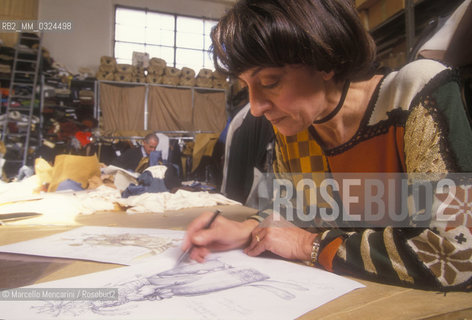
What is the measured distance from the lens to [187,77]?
5691 millimetres

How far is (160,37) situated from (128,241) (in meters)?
6.01

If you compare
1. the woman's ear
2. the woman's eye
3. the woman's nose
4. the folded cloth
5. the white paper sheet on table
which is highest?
the woman's ear

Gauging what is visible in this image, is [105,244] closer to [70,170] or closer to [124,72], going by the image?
[70,170]

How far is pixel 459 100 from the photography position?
438mm

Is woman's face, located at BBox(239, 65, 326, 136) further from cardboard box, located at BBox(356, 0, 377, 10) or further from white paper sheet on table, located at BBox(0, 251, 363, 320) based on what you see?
cardboard box, located at BBox(356, 0, 377, 10)

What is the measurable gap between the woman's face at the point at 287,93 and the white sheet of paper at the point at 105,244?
0.97ft

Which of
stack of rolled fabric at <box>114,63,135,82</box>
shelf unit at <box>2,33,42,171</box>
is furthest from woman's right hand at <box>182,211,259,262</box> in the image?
stack of rolled fabric at <box>114,63,135,82</box>

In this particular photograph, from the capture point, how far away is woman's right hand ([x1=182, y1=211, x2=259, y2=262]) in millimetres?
485

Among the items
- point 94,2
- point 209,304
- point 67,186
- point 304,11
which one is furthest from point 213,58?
point 94,2

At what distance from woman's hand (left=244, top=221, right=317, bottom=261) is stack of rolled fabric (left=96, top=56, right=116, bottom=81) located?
17.7 ft

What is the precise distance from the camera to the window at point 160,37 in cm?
561

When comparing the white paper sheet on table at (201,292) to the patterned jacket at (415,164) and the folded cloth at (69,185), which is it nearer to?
the patterned jacket at (415,164)

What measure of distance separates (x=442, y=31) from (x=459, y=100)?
66cm

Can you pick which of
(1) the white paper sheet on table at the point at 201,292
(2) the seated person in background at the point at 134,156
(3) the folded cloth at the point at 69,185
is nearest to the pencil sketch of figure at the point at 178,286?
(1) the white paper sheet on table at the point at 201,292
